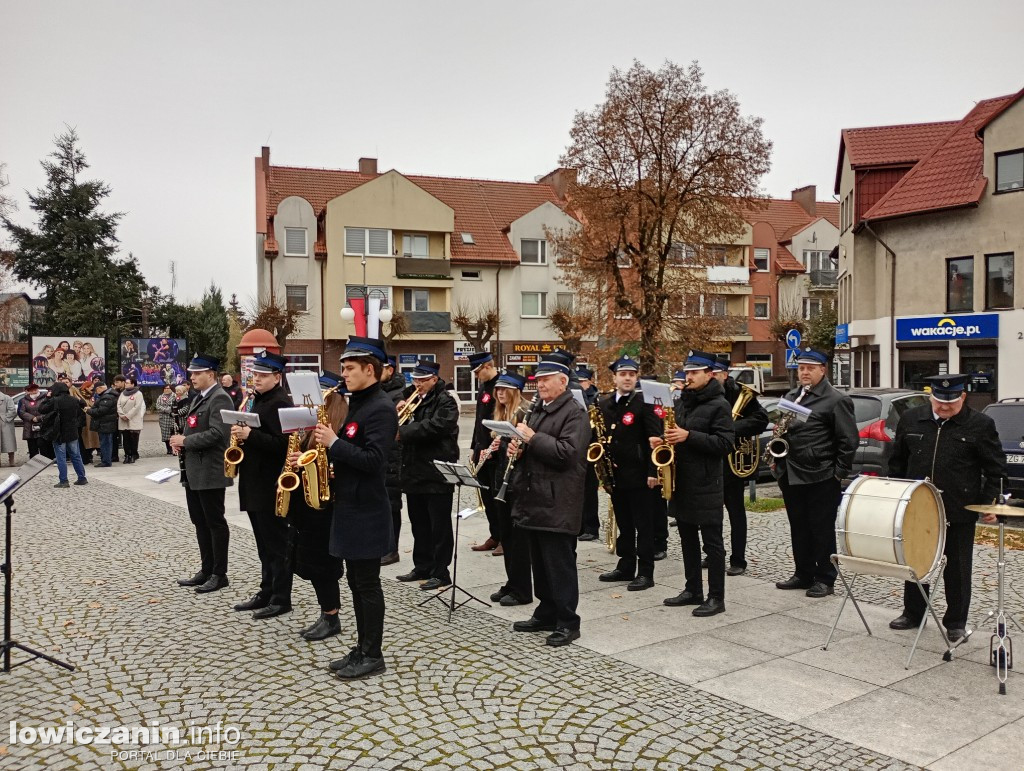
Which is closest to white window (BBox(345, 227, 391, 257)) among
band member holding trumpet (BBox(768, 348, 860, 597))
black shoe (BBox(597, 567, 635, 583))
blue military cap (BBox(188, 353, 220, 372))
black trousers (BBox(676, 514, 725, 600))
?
blue military cap (BBox(188, 353, 220, 372))

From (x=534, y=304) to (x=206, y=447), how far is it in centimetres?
4405

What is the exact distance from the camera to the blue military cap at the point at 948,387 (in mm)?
6250

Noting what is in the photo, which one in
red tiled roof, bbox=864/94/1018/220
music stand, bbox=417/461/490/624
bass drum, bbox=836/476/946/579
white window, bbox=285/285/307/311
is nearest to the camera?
bass drum, bbox=836/476/946/579

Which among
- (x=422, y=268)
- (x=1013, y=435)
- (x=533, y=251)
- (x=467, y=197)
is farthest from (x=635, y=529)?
(x=467, y=197)

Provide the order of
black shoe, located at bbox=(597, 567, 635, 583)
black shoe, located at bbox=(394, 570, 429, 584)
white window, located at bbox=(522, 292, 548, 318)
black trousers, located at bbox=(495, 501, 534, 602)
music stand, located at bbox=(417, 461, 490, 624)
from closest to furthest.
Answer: music stand, located at bbox=(417, 461, 490, 624) < black trousers, located at bbox=(495, 501, 534, 602) < black shoe, located at bbox=(597, 567, 635, 583) < black shoe, located at bbox=(394, 570, 429, 584) < white window, located at bbox=(522, 292, 548, 318)

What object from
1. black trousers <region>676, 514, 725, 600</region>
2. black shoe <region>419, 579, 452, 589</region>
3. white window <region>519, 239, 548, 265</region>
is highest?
white window <region>519, 239, 548, 265</region>

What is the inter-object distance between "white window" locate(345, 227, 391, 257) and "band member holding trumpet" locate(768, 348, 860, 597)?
40.7 meters

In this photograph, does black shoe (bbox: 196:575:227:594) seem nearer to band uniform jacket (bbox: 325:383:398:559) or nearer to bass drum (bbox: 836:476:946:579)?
band uniform jacket (bbox: 325:383:398:559)

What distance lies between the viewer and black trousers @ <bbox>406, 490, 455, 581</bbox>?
8227mm

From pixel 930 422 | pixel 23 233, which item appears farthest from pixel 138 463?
pixel 23 233

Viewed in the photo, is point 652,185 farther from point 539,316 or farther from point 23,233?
point 23,233

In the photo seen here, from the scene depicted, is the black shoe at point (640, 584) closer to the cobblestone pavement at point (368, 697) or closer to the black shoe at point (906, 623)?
the cobblestone pavement at point (368, 697)

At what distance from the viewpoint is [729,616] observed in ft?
23.4

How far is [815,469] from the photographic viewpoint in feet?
25.5
